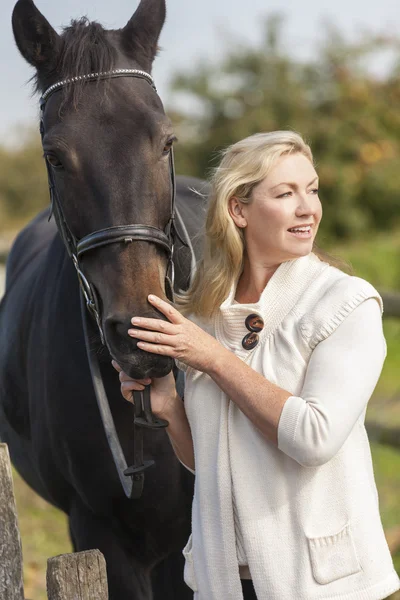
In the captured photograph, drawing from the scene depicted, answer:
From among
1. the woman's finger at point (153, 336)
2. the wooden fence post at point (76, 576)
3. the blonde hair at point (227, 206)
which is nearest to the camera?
the wooden fence post at point (76, 576)

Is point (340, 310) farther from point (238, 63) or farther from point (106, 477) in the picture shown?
point (238, 63)

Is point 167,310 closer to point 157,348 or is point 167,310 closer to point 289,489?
point 157,348

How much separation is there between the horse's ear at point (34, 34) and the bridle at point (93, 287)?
13cm

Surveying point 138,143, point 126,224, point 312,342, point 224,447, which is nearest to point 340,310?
point 312,342

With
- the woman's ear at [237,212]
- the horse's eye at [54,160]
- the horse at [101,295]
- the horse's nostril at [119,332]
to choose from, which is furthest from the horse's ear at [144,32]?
the horse's nostril at [119,332]

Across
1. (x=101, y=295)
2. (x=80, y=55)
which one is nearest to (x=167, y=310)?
(x=101, y=295)

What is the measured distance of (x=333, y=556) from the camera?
1895mm

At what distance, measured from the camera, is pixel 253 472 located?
6.48 feet

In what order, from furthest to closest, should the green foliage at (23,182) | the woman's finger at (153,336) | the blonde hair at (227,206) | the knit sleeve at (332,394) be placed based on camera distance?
1. the green foliage at (23,182)
2. the blonde hair at (227,206)
3. the woman's finger at (153,336)
4. the knit sleeve at (332,394)

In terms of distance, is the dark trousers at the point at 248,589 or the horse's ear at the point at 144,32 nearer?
the dark trousers at the point at 248,589

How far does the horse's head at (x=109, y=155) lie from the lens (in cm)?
212

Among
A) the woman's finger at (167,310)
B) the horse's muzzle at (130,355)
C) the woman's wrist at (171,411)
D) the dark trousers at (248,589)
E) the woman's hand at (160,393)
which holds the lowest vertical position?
the dark trousers at (248,589)

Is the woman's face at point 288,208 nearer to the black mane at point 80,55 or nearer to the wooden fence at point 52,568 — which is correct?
the black mane at point 80,55

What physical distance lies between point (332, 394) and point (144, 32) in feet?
4.63
